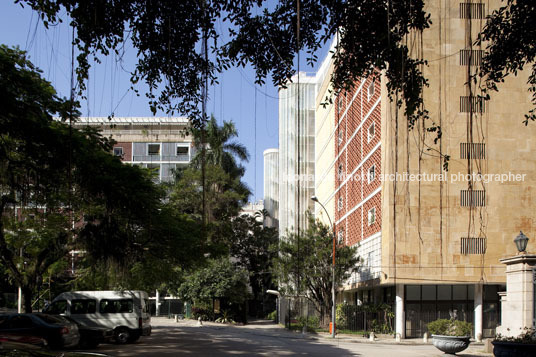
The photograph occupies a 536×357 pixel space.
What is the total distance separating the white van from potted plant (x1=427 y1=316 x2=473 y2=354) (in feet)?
39.4

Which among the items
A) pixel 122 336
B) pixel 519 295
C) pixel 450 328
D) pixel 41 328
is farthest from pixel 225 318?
pixel 519 295

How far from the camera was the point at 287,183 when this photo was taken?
59.4m

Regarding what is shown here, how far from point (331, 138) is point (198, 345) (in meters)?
27.6

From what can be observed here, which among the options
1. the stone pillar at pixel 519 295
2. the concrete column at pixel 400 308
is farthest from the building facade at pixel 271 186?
the stone pillar at pixel 519 295

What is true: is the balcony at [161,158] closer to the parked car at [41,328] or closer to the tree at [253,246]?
the tree at [253,246]

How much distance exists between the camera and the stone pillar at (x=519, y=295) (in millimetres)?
18297

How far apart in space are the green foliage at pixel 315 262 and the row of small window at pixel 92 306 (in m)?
15.3

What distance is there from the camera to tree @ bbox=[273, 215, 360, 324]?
123ft

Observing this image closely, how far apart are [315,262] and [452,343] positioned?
18955mm

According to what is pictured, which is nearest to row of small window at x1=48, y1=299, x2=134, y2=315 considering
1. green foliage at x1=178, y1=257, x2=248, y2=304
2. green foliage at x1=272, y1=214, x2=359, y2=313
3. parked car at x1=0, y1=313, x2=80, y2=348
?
parked car at x1=0, y1=313, x2=80, y2=348

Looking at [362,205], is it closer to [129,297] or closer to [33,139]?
[129,297]

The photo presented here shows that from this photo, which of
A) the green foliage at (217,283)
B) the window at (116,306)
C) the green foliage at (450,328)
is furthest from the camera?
the green foliage at (217,283)

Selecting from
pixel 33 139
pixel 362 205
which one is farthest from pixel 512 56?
pixel 362 205

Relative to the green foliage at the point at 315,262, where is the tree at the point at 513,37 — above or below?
above
